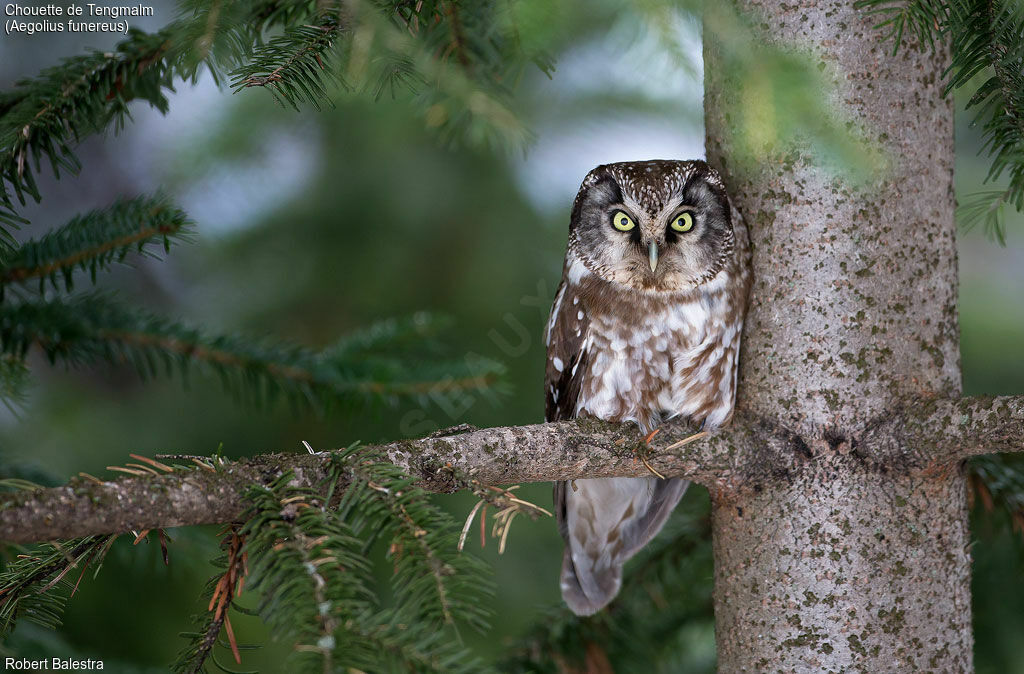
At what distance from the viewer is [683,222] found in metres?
2.12

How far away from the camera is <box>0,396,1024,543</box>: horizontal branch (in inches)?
42.9

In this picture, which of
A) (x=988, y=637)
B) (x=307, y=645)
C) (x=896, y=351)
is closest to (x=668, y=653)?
(x=988, y=637)

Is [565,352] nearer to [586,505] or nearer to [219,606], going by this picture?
[586,505]

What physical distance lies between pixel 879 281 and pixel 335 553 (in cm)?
121

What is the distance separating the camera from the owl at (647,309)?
6.68 feet

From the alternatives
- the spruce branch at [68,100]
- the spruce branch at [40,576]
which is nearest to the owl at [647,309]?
the spruce branch at [68,100]

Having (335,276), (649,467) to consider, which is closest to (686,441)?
(649,467)

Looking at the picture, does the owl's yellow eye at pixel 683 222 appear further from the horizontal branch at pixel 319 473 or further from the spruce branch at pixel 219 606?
the spruce branch at pixel 219 606

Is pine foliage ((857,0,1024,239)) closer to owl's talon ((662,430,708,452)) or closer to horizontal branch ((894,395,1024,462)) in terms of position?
horizontal branch ((894,395,1024,462))

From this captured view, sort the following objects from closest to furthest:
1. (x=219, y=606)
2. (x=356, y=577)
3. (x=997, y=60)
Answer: (x=356, y=577) < (x=219, y=606) < (x=997, y=60)

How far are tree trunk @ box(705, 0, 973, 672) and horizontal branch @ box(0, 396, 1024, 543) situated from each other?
0.01m

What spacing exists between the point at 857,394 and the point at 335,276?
244 centimetres

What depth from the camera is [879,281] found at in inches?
67.1

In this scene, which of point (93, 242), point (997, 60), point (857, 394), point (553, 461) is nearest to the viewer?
point (997, 60)
